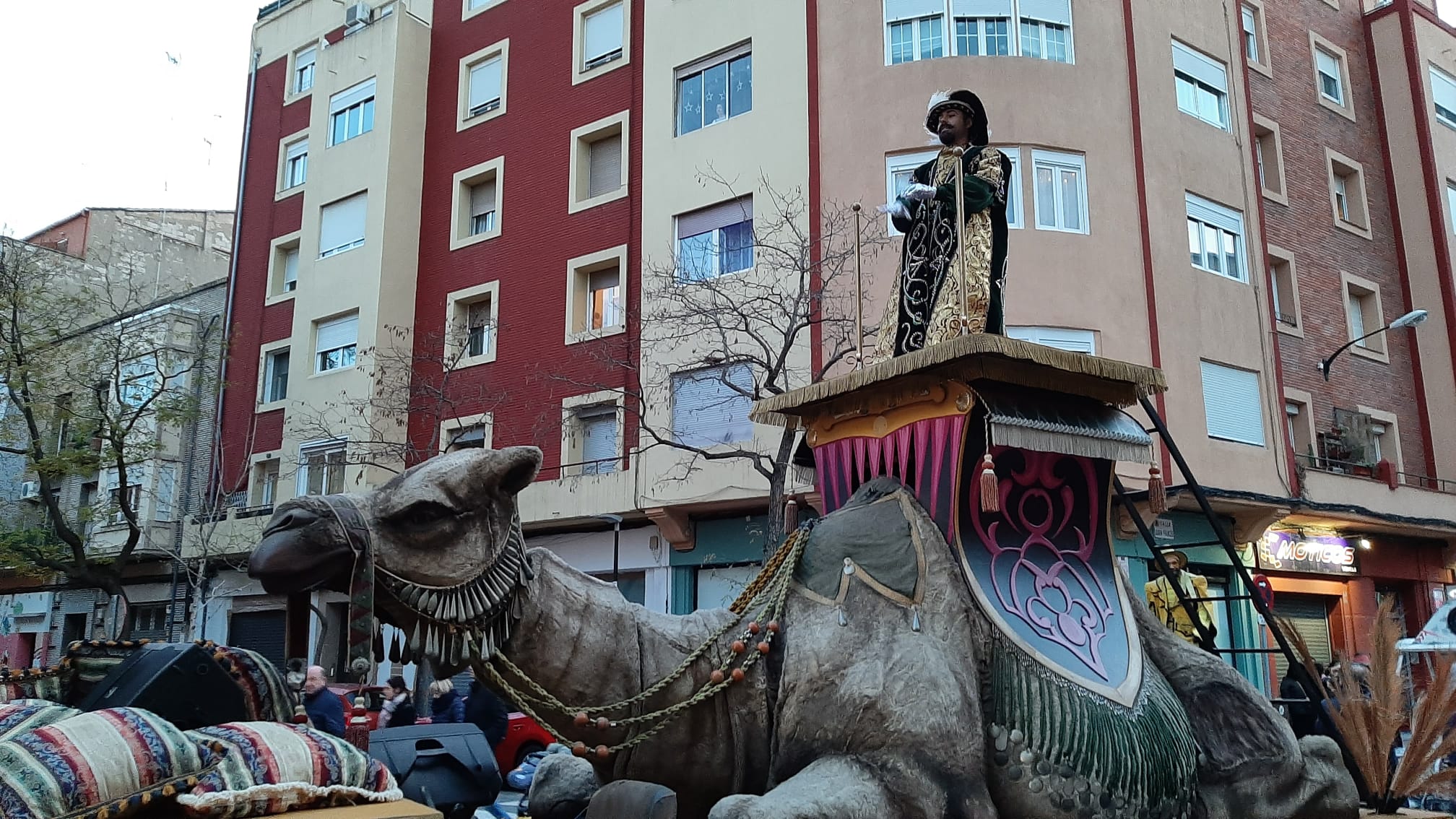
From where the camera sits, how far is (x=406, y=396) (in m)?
24.4

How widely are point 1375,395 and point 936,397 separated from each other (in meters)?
22.0

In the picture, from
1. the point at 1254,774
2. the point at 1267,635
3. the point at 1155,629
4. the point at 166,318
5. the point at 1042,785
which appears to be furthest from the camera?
the point at 166,318

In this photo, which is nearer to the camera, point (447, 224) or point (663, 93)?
point (663, 93)

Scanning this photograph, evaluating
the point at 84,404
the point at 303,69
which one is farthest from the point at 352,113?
the point at 84,404

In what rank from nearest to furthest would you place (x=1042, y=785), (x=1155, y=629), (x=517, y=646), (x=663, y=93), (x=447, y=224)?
(x=517, y=646), (x=1042, y=785), (x=1155, y=629), (x=663, y=93), (x=447, y=224)

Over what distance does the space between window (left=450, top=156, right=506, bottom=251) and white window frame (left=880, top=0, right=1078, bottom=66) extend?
9.47 m

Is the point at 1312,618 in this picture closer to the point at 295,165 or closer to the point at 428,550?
the point at 428,550

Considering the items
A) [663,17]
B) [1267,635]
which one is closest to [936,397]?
[1267,635]

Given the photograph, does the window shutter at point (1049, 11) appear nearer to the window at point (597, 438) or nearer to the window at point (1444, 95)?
the window at point (597, 438)

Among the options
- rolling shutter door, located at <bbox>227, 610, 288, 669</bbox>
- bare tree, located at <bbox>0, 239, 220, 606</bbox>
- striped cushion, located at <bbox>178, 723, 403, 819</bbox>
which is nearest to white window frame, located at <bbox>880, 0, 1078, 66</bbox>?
bare tree, located at <bbox>0, 239, 220, 606</bbox>

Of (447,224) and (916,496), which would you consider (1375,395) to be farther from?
(916,496)

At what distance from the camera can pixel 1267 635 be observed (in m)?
19.9

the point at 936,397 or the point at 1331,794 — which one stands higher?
the point at 936,397

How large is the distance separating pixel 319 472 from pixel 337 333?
3256mm
